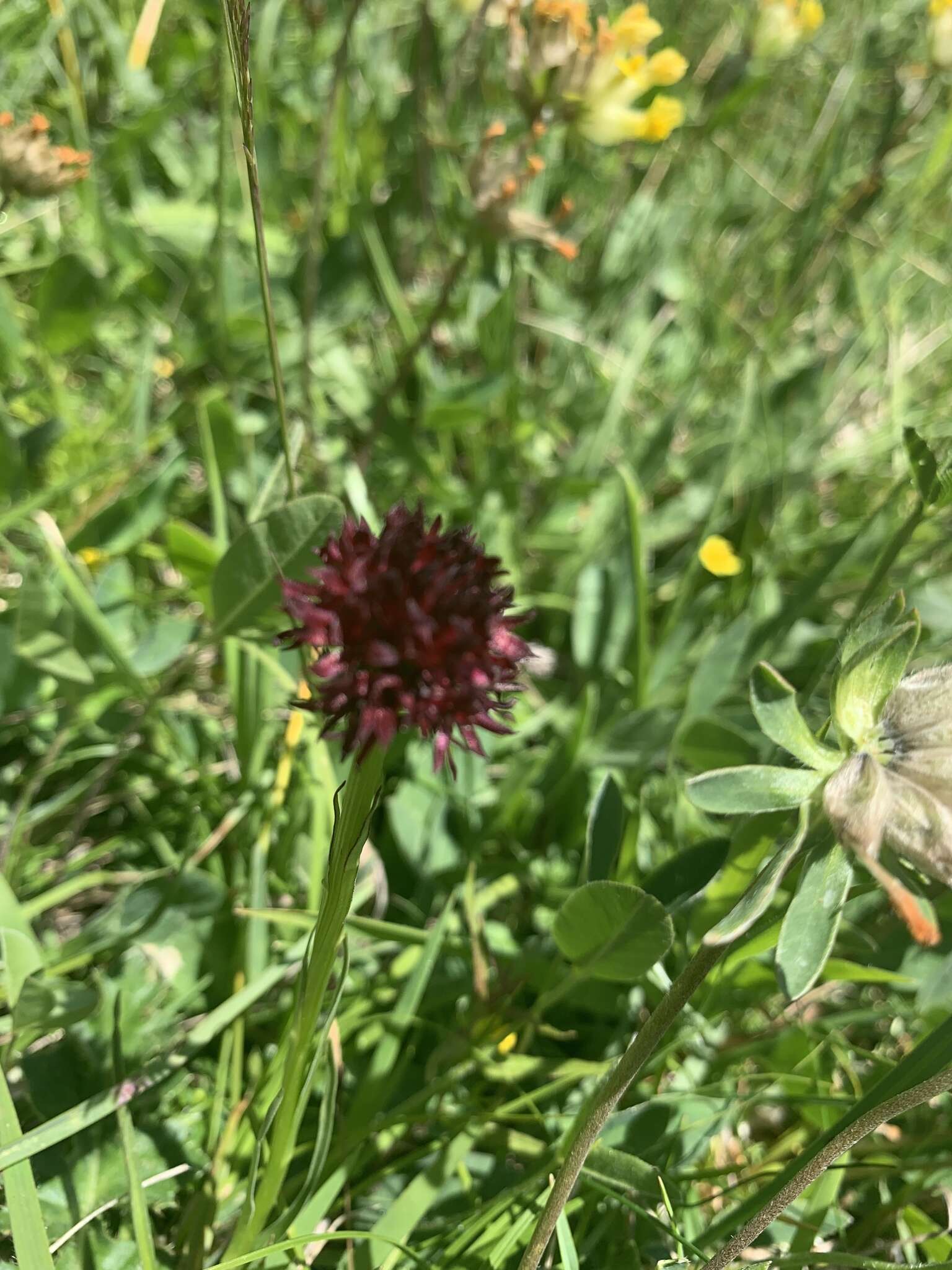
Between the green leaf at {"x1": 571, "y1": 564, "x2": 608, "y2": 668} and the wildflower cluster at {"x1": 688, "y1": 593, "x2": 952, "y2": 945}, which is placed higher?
the wildflower cluster at {"x1": 688, "y1": 593, "x2": 952, "y2": 945}

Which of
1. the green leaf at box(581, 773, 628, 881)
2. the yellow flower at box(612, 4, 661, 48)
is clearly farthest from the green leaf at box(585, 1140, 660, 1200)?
the yellow flower at box(612, 4, 661, 48)

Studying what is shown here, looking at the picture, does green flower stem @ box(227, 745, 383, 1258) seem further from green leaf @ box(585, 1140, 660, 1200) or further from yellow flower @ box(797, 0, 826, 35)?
yellow flower @ box(797, 0, 826, 35)

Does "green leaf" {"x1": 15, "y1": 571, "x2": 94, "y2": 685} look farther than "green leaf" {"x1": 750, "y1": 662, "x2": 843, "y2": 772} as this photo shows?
Yes

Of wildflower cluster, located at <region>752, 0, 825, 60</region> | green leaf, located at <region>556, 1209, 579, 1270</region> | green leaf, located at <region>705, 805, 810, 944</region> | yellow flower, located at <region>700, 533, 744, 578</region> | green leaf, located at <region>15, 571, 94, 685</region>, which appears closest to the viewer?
green leaf, located at <region>705, 805, 810, 944</region>

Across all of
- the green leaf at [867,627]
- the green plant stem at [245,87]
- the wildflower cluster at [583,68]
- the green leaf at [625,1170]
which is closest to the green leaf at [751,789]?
the green leaf at [867,627]

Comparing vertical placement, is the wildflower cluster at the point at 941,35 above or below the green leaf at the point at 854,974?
above

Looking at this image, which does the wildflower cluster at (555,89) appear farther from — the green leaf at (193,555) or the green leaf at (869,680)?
the green leaf at (869,680)

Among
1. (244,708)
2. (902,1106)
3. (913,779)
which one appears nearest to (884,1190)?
(902,1106)

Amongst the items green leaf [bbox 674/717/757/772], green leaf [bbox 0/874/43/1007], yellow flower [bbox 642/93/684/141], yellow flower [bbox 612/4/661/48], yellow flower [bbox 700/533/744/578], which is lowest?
yellow flower [bbox 700/533/744/578]
